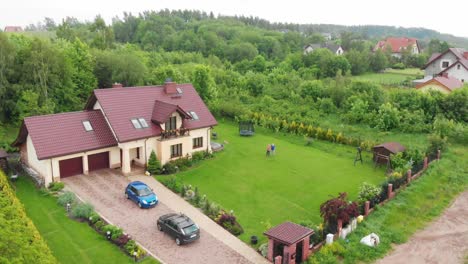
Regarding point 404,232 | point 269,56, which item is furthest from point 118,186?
point 269,56

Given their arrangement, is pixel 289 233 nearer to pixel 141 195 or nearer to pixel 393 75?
pixel 141 195

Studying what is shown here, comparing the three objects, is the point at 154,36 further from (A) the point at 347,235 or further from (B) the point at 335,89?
(A) the point at 347,235

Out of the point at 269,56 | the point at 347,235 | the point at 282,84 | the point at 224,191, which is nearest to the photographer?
the point at 347,235

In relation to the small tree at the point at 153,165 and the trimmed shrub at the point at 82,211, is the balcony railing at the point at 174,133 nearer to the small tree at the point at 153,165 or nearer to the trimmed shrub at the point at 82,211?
the small tree at the point at 153,165

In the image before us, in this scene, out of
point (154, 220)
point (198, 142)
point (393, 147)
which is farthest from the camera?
point (198, 142)

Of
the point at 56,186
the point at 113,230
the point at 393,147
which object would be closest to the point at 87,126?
the point at 56,186

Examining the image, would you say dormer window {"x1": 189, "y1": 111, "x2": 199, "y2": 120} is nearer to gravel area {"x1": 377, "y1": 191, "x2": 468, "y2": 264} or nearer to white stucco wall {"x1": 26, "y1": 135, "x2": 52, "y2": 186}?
white stucco wall {"x1": 26, "y1": 135, "x2": 52, "y2": 186}
